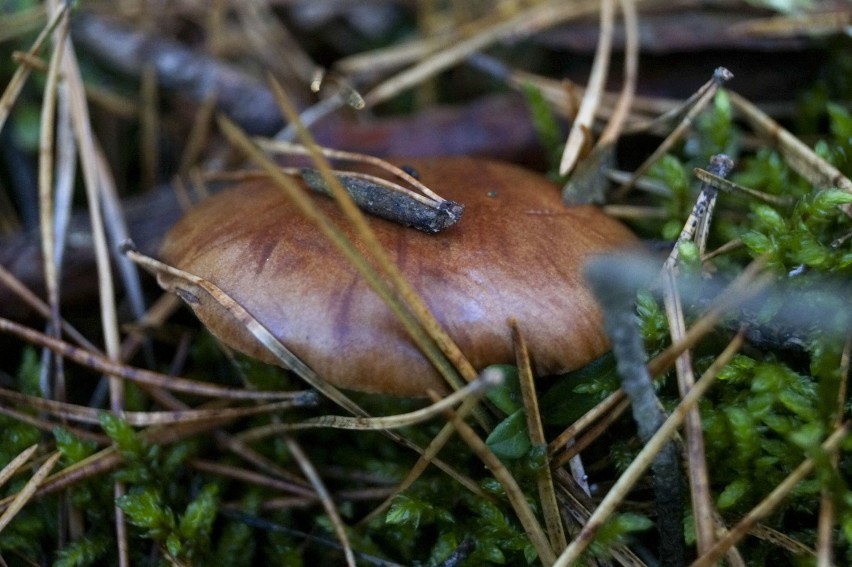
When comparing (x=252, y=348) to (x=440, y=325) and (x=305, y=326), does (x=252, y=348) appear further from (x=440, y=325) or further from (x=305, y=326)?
(x=440, y=325)

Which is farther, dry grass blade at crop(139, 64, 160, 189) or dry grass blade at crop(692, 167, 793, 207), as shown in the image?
dry grass blade at crop(139, 64, 160, 189)

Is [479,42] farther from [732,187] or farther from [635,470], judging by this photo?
[635,470]

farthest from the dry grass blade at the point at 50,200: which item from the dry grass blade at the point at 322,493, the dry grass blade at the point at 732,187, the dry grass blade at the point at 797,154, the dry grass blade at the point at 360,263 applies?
the dry grass blade at the point at 797,154

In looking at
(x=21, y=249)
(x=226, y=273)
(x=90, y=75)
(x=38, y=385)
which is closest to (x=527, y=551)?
(x=226, y=273)

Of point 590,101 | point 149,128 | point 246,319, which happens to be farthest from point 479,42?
point 246,319

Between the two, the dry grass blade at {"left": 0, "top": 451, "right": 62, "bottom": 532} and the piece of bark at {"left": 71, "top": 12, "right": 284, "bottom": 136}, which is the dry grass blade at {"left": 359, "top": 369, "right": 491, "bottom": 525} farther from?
the piece of bark at {"left": 71, "top": 12, "right": 284, "bottom": 136}

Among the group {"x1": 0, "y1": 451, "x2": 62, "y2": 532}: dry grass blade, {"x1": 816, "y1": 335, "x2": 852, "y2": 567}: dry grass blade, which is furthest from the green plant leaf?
{"x1": 0, "y1": 451, "x2": 62, "y2": 532}: dry grass blade

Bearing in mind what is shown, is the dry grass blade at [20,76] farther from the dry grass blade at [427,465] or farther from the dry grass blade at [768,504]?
the dry grass blade at [768,504]
